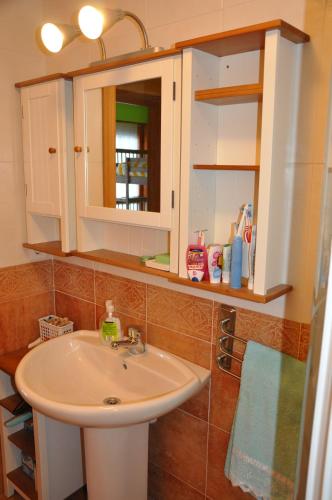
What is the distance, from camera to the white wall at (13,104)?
183 cm

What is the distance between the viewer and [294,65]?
1.15 meters

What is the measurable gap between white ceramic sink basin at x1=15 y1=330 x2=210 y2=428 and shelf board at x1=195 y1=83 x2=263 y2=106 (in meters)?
0.92

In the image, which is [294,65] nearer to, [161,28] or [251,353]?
[161,28]

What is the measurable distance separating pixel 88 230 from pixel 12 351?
748mm

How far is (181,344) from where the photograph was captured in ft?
5.25

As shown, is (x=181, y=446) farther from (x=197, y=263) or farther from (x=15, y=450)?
(x=15, y=450)

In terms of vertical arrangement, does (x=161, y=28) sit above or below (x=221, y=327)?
above

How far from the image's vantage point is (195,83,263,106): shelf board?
1147 millimetres

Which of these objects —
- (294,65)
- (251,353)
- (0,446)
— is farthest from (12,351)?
(294,65)

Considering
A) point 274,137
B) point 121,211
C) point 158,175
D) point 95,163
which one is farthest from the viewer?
point 95,163

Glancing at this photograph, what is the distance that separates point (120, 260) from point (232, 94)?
75cm

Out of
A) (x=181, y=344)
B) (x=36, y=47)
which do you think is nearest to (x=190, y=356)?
(x=181, y=344)

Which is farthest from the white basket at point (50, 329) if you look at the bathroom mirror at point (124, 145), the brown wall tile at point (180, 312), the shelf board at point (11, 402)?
the bathroom mirror at point (124, 145)

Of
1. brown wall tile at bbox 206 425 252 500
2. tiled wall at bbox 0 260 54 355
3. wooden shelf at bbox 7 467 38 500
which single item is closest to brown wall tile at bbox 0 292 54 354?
tiled wall at bbox 0 260 54 355
